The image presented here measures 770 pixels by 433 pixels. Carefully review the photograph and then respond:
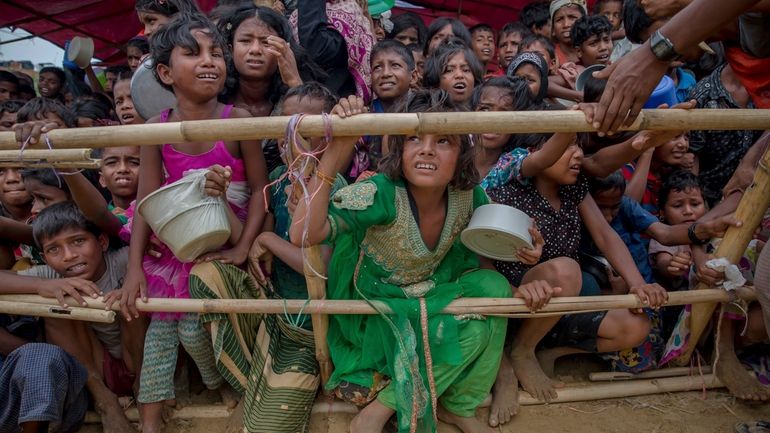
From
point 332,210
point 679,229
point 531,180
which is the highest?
point 332,210

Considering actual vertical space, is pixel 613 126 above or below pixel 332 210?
above

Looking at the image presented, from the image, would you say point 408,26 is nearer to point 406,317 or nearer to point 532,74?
point 532,74

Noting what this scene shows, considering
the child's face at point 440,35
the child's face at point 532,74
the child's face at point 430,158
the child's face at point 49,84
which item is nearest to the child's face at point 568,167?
the child's face at point 430,158

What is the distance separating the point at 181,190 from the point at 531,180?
1545mm

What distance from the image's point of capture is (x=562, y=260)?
237cm

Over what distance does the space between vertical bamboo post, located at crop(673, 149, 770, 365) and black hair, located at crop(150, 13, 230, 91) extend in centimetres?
241

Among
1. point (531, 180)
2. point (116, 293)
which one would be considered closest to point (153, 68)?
point (116, 293)

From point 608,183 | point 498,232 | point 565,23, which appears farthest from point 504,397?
point 565,23

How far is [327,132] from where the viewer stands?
1821 mm

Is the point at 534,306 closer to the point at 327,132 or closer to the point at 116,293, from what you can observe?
the point at 327,132

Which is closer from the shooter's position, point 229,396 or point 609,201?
point 229,396

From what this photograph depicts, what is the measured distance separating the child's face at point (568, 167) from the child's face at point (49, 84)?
5709 mm

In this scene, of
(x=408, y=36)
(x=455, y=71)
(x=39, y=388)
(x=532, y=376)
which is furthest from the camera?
(x=408, y=36)

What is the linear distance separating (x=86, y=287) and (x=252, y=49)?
4.82 ft
